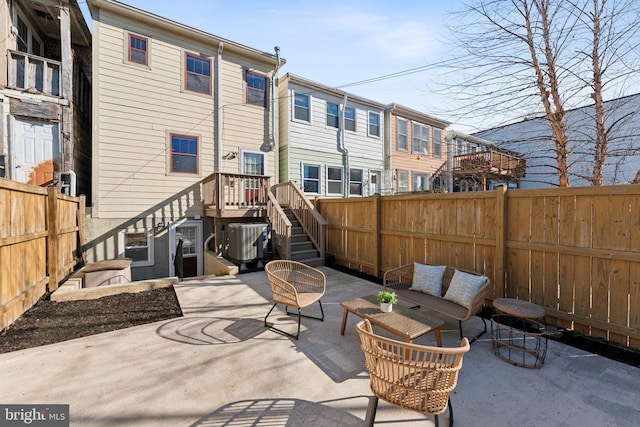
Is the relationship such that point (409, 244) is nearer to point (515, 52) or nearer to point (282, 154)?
point (515, 52)

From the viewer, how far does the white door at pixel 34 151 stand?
687 cm

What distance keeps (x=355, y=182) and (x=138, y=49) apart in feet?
28.5

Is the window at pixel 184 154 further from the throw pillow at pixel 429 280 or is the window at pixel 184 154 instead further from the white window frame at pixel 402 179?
the white window frame at pixel 402 179

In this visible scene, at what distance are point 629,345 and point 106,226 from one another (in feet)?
34.1

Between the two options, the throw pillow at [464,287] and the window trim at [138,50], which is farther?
the window trim at [138,50]

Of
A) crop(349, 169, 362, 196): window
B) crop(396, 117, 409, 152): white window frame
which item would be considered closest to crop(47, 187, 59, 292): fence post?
crop(349, 169, 362, 196): window

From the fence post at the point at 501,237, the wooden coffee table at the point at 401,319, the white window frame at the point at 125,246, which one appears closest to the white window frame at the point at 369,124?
the fence post at the point at 501,237

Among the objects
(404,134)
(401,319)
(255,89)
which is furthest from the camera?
(404,134)

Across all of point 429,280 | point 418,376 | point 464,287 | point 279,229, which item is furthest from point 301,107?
point 418,376

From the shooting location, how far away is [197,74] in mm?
8797

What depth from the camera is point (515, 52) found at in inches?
245

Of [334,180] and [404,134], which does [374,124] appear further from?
[334,180]

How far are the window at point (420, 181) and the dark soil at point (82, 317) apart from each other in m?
12.1

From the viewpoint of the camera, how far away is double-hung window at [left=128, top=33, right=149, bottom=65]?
25.8 feet
